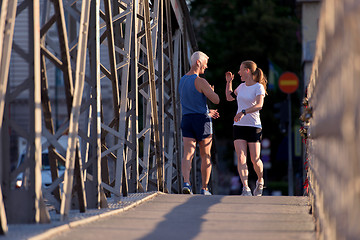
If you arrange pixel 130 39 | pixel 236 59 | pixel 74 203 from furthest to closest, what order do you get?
1. pixel 236 59
2. pixel 130 39
3. pixel 74 203

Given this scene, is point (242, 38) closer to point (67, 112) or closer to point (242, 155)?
point (242, 155)

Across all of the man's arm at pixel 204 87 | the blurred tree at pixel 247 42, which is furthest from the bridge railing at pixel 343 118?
the blurred tree at pixel 247 42

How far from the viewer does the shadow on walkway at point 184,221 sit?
17.6 feet

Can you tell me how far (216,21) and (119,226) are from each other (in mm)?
43694

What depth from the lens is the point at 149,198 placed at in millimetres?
8500

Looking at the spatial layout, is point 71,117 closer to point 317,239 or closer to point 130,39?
point 317,239

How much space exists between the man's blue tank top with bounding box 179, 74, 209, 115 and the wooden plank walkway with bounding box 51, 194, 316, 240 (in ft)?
6.61

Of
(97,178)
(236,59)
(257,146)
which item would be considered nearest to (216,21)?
(236,59)

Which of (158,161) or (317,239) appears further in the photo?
(158,161)

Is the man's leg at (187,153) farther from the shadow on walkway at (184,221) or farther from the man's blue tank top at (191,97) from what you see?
the shadow on walkway at (184,221)

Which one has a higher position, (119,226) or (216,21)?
(216,21)

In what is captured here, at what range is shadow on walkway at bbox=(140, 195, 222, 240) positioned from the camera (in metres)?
5.38

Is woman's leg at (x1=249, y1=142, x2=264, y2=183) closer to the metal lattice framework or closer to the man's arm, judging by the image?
the man's arm

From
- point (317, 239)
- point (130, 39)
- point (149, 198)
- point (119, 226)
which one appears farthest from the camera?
point (130, 39)
